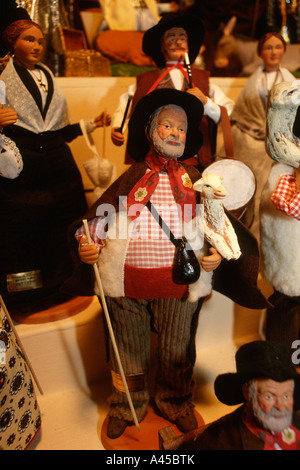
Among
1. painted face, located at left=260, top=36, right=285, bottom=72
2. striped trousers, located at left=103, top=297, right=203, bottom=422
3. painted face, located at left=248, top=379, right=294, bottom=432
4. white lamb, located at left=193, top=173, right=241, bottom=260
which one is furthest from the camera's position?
painted face, located at left=260, top=36, right=285, bottom=72

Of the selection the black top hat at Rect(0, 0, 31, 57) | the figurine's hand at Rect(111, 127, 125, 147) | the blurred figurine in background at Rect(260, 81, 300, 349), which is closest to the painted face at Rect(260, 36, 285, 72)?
the blurred figurine in background at Rect(260, 81, 300, 349)

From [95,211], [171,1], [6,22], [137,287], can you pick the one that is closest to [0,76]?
[6,22]

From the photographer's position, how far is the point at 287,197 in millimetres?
1214

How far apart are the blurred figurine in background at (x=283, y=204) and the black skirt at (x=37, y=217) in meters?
0.75

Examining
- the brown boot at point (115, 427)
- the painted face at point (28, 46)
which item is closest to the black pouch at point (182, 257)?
the brown boot at point (115, 427)

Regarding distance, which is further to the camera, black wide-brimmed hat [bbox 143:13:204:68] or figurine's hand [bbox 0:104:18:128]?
black wide-brimmed hat [bbox 143:13:204:68]

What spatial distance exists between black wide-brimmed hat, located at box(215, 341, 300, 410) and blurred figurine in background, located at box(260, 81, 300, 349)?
0.48 meters

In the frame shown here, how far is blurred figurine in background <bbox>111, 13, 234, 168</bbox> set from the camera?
1.49 meters

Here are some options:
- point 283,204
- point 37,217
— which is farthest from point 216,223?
point 37,217

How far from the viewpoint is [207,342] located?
73.6 inches

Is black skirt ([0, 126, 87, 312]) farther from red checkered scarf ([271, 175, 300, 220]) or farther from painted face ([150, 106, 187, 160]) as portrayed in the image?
red checkered scarf ([271, 175, 300, 220])

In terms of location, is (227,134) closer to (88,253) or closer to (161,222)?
(161,222)

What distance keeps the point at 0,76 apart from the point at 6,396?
3.43 ft
